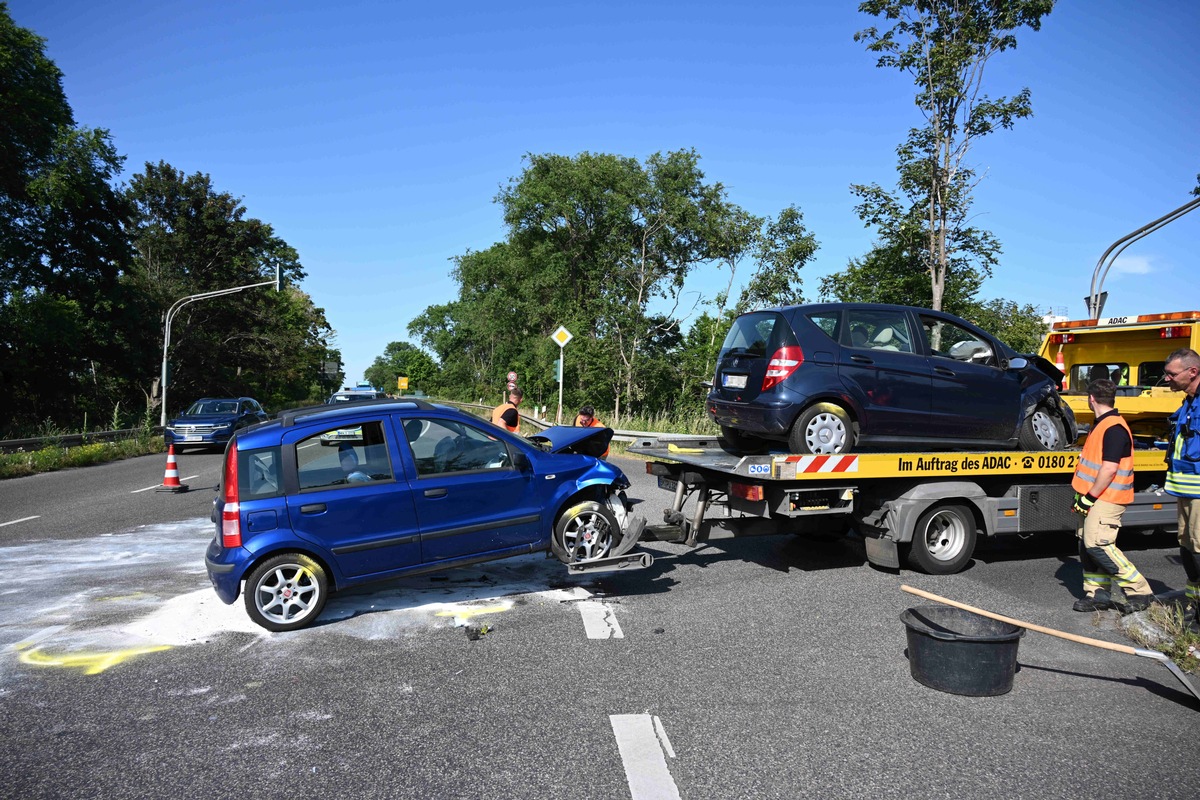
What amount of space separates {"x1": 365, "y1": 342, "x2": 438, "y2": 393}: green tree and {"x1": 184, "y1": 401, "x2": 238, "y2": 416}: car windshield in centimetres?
6849

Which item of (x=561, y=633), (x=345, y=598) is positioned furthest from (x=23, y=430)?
(x=561, y=633)

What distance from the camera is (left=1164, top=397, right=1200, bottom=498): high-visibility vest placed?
18.0 feet

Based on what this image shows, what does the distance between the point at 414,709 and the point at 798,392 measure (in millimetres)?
4333

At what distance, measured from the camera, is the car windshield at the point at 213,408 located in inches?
958

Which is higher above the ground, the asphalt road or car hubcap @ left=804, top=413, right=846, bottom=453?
car hubcap @ left=804, top=413, right=846, bottom=453

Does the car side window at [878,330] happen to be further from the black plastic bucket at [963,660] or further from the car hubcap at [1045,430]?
the black plastic bucket at [963,660]

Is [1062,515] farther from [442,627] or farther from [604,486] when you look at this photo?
[442,627]

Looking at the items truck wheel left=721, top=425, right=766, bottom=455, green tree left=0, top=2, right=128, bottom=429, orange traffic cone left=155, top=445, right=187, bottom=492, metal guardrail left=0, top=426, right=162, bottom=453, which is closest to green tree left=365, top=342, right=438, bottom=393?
green tree left=0, top=2, right=128, bottom=429

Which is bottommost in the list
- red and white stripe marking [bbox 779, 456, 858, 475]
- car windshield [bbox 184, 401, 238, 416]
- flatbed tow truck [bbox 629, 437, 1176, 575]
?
flatbed tow truck [bbox 629, 437, 1176, 575]

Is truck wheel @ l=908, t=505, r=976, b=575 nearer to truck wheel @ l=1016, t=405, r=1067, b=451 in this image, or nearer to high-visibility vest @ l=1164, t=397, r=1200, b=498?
truck wheel @ l=1016, t=405, r=1067, b=451

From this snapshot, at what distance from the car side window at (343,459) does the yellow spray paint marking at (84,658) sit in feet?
4.79

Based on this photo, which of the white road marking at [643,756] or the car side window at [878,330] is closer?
the white road marking at [643,756]

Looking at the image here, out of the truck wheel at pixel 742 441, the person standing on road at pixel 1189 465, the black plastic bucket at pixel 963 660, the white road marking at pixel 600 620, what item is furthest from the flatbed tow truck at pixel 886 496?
the black plastic bucket at pixel 963 660

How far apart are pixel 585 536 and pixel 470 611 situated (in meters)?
1.10
